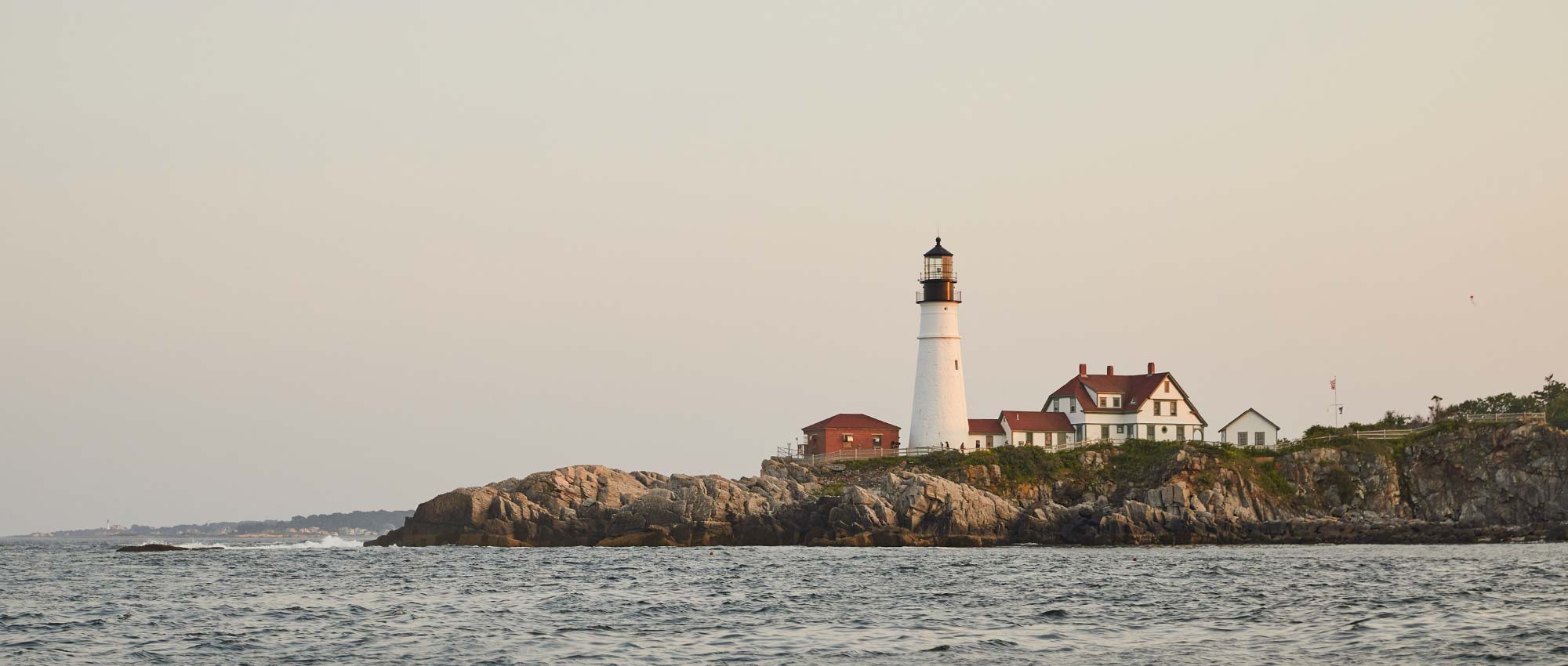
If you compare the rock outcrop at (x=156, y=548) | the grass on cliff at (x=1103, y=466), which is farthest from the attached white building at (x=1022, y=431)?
the rock outcrop at (x=156, y=548)

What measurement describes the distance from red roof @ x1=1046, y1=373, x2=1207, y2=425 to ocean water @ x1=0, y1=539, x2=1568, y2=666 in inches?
1045

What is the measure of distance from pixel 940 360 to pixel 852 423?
747 centimetres

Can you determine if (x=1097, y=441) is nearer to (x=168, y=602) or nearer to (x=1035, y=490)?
(x=1035, y=490)

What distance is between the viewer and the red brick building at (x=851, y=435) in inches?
3027

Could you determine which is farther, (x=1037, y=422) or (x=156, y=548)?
(x=1037, y=422)

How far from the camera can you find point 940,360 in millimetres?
72188

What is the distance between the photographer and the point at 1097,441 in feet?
239

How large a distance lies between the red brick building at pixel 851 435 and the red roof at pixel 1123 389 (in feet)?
32.2

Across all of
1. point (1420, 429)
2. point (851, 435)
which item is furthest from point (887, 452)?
point (1420, 429)

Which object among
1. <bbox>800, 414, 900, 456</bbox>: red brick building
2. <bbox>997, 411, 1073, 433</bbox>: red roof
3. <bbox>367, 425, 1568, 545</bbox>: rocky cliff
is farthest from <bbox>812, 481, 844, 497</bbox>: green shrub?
<bbox>997, 411, 1073, 433</bbox>: red roof

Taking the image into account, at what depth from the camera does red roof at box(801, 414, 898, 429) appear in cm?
7725

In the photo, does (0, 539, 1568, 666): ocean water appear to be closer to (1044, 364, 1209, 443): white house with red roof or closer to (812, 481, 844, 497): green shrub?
(812, 481, 844, 497): green shrub

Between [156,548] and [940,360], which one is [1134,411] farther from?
[156,548]

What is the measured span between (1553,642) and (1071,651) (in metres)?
7.68
